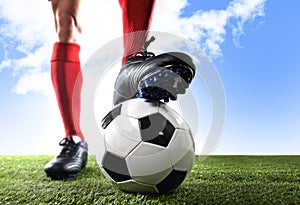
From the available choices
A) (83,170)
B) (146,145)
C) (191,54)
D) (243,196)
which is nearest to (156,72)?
(191,54)

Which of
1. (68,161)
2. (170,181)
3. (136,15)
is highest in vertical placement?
(136,15)

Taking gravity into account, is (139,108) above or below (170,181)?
above

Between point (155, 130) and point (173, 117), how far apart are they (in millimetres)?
105

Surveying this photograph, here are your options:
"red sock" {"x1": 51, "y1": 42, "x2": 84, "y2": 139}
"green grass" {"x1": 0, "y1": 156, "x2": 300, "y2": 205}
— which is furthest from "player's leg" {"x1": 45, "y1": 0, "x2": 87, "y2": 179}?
"green grass" {"x1": 0, "y1": 156, "x2": 300, "y2": 205}

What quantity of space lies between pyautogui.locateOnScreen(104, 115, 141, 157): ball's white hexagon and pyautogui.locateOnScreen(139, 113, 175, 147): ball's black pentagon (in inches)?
1.1

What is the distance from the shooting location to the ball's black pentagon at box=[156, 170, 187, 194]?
5.14ft

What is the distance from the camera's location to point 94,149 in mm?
1658

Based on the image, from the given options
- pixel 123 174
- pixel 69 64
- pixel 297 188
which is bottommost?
pixel 297 188

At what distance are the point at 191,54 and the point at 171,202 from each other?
633 mm

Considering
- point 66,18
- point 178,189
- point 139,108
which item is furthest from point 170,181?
point 66,18

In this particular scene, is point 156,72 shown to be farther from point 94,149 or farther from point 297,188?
point 297,188

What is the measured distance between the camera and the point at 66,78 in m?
2.28

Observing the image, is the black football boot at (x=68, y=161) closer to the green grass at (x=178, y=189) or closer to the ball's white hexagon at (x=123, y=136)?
the green grass at (x=178, y=189)

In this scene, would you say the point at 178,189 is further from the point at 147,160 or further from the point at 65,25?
the point at 65,25
